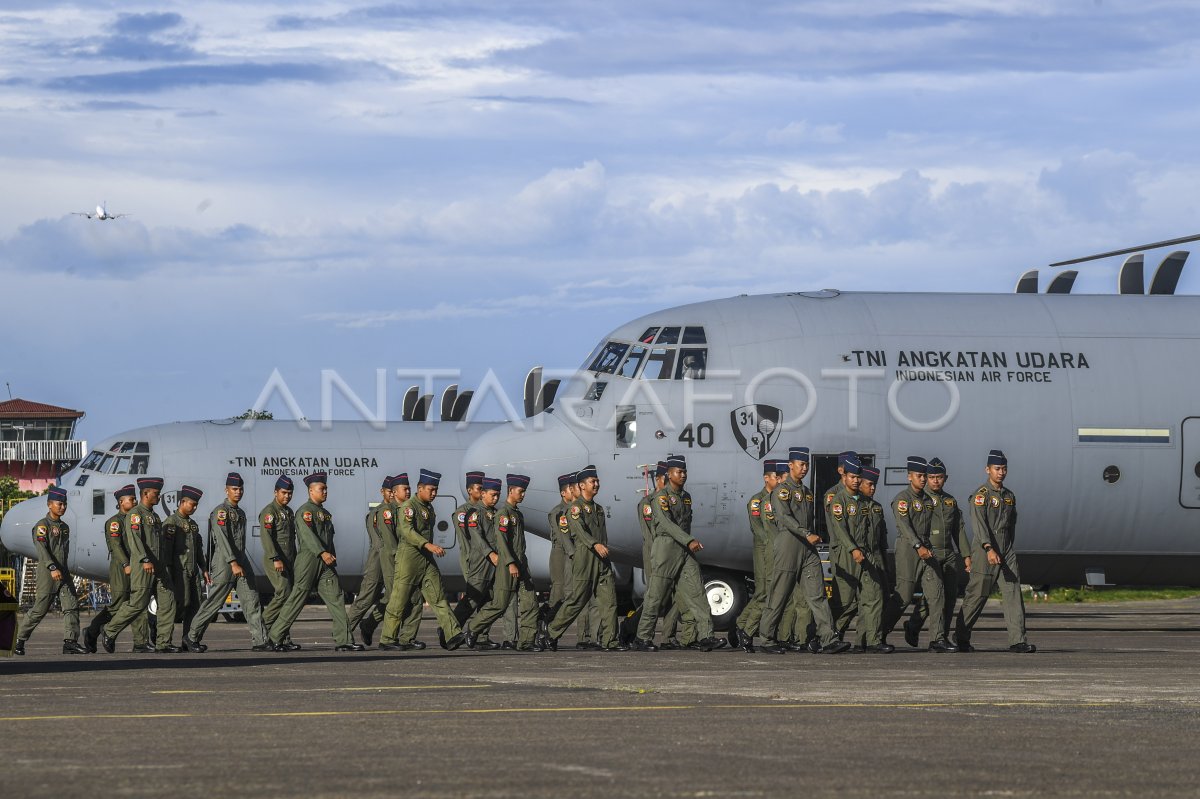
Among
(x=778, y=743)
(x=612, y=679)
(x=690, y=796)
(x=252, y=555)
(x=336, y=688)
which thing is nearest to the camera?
(x=690, y=796)

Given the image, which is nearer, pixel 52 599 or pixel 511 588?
pixel 511 588

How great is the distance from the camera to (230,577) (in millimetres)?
19781

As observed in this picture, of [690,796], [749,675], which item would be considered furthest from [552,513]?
[690,796]

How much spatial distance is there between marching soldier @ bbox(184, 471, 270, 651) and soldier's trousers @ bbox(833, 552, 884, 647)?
6.22m

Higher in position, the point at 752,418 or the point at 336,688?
the point at 752,418

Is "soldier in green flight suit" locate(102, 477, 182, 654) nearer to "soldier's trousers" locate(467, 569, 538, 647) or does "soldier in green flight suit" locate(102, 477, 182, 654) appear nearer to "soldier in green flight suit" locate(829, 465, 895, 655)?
"soldier's trousers" locate(467, 569, 538, 647)

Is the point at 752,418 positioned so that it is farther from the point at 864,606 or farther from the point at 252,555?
the point at 252,555

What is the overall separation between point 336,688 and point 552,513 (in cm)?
806

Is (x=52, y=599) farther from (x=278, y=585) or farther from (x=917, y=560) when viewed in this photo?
(x=917, y=560)

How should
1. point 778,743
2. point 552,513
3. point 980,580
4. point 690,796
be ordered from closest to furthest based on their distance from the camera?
point 690,796 < point 778,743 < point 980,580 < point 552,513

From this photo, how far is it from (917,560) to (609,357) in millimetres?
5259

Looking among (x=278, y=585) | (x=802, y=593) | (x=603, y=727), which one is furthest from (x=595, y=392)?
(x=603, y=727)

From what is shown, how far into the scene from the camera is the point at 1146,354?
2289cm

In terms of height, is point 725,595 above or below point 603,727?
below
